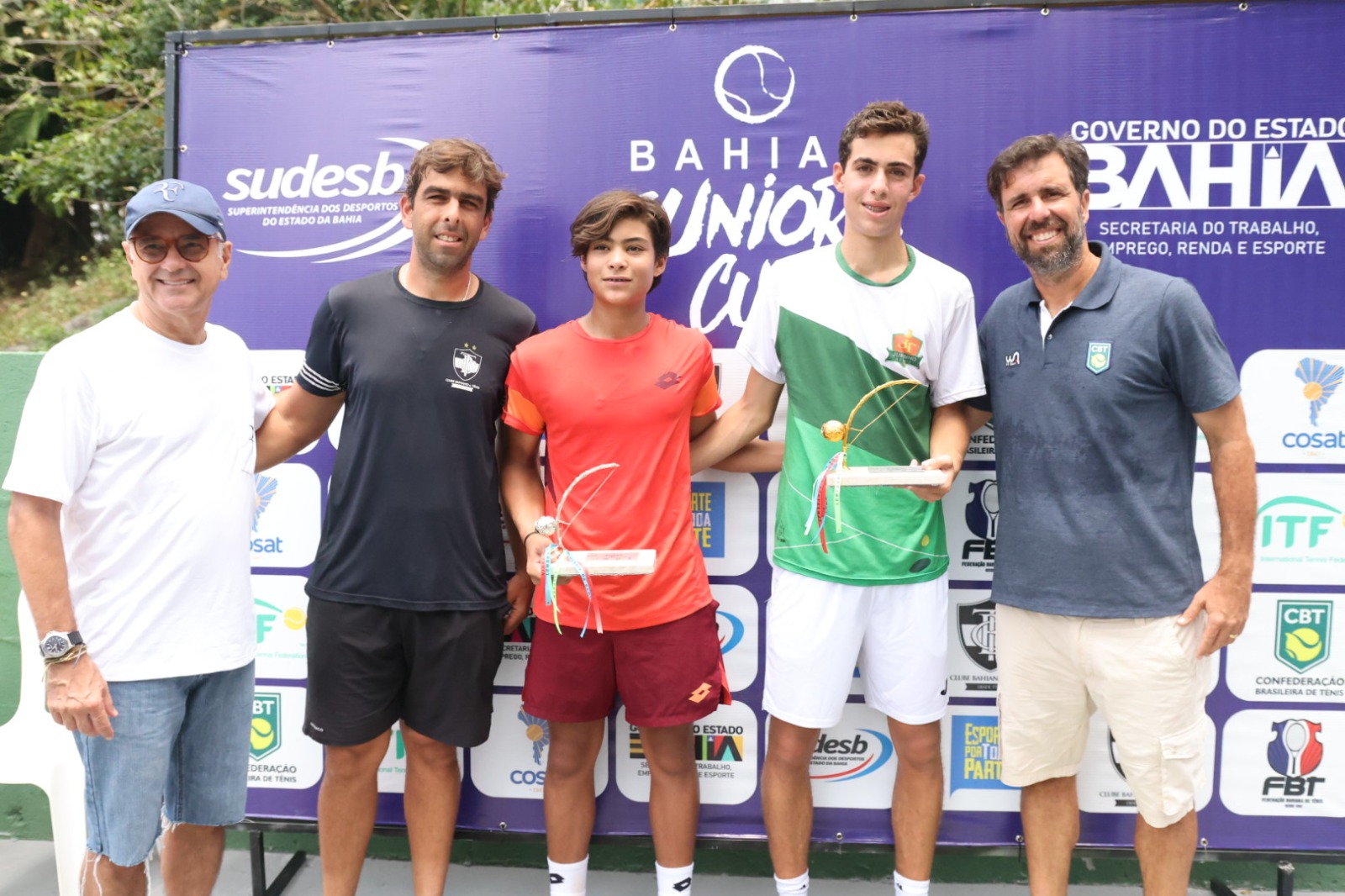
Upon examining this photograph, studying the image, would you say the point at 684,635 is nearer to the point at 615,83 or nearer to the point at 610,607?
the point at 610,607

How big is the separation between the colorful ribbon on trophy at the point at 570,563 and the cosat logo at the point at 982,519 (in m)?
1.15

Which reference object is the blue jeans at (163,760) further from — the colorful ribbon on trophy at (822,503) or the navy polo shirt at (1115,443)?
the navy polo shirt at (1115,443)

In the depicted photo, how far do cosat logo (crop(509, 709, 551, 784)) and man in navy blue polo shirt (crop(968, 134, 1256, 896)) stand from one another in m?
1.53

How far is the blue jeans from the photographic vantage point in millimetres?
1921

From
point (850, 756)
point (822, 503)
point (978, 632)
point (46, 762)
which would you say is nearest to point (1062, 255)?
Answer: point (822, 503)

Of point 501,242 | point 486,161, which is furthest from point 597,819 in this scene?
point 486,161

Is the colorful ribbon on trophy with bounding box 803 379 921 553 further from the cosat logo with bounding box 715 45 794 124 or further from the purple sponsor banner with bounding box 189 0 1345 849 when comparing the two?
the cosat logo with bounding box 715 45 794 124

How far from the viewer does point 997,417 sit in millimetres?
2330

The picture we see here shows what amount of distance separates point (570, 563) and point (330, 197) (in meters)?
1.54

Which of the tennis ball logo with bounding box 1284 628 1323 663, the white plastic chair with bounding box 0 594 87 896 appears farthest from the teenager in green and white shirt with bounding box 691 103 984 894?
the white plastic chair with bounding box 0 594 87 896

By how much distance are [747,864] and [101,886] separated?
76.7 inches

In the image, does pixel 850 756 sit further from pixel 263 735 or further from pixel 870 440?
pixel 263 735

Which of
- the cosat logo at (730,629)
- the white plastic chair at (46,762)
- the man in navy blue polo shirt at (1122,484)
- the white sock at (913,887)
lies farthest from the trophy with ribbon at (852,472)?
the white plastic chair at (46,762)

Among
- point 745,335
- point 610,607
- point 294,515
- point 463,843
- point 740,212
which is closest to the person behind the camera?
point 610,607
